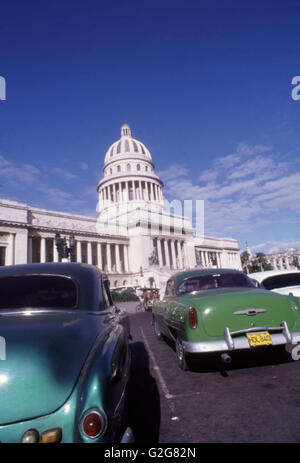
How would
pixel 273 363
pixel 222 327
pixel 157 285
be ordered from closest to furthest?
pixel 222 327, pixel 273 363, pixel 157 285

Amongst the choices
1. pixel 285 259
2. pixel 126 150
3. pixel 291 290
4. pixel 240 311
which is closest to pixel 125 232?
pixel 126 150

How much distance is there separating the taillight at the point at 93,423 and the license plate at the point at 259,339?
2910mm

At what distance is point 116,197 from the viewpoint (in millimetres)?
66500

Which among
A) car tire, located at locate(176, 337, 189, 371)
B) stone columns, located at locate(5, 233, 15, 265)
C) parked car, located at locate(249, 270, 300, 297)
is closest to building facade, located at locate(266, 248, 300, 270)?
stone columns, located at locate(5, 233, 15, 265)

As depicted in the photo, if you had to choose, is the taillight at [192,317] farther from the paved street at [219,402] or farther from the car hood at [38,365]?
the car hood at [38,365]

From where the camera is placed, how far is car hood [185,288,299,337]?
3.90 m

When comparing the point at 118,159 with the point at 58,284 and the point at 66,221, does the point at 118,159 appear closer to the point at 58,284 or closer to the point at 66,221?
the point at 66,221

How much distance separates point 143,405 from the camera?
327 cm

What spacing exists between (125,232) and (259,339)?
167 ft

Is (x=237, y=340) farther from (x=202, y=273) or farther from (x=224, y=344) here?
(x=202, y=273)

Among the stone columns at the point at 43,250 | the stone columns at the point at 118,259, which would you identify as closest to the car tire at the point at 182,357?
the stone columns at the point at 43,250
